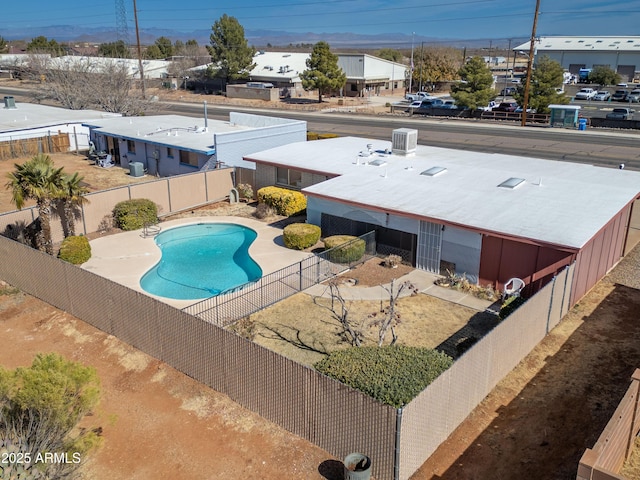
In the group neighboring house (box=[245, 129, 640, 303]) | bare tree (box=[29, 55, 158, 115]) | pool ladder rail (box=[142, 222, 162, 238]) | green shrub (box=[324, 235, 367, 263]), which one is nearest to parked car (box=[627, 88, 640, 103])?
neighboring house (box=[245, 129, 640, 303])

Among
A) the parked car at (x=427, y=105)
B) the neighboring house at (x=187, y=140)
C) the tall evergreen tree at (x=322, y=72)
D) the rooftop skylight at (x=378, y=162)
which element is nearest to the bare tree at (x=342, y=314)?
the rooftop skylight at (x=378, y=162)

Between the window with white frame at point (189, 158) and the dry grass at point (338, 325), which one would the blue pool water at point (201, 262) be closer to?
the dry grass at point (338, 325)

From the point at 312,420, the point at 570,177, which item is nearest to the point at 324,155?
the point at 570,177

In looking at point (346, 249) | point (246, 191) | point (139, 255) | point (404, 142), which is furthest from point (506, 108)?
point (139, 255)

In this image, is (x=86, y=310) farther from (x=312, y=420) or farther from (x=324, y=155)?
(x=324, y=155)

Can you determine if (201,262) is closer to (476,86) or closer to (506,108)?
(476,86)

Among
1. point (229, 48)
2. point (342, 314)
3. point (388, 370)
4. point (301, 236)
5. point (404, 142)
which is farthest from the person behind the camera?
point (229, 48)
